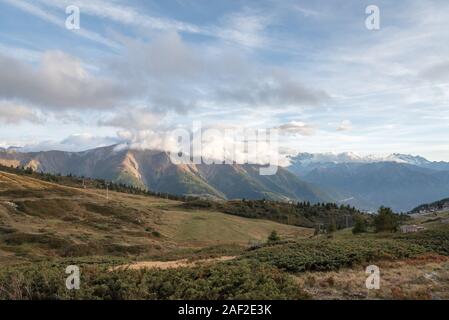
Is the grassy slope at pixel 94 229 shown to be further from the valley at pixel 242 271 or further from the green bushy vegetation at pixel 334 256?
the green bushy vegetation at pixel 334 256

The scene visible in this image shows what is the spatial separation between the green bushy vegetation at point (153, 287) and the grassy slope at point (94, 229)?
1735 inches

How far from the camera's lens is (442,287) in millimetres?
24734

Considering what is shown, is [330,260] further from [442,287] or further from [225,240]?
[225,240]

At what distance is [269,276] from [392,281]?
332 inches

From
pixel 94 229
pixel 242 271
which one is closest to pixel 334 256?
pixel 242 271

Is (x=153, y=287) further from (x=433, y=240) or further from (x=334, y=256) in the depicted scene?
(x=433, y=240)

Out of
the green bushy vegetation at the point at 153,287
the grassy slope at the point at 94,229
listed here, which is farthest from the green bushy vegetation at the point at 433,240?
the grassy slope at the point at 94,229

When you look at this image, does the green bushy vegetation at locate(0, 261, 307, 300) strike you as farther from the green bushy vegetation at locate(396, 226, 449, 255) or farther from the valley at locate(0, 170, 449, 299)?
the green bushy vegetation at locate(396, 226, 449, 255)

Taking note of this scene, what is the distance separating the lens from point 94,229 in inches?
4053

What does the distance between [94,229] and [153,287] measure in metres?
87.1

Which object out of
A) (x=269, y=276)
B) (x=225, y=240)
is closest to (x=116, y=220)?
(x=225, y=240)
